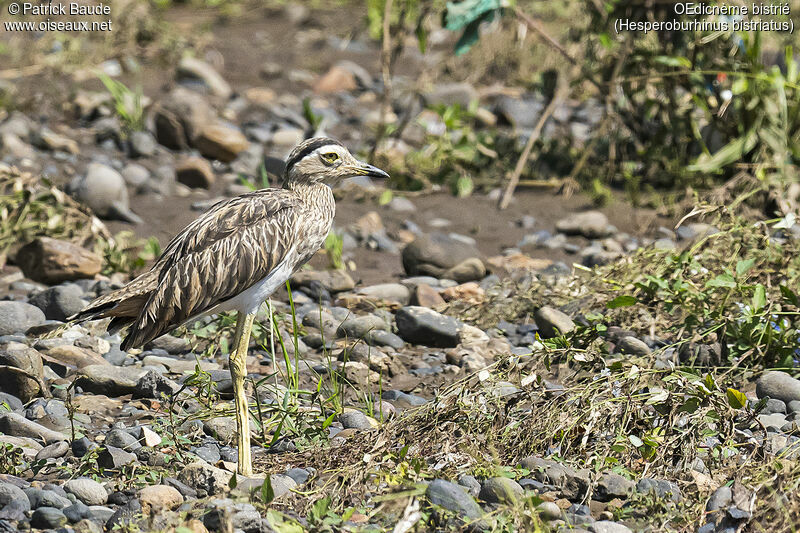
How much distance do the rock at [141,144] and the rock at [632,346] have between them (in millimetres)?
5330

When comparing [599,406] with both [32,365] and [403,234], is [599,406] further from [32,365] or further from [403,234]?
[403,234]

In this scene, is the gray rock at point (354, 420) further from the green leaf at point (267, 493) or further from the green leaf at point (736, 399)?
the green leaf at point (736, 399)

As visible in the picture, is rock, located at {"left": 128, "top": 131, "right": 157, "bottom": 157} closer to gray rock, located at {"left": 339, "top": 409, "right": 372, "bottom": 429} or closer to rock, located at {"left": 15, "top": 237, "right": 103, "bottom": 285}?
rock, located at {"left": 15, "top": 237, "right": 103, "bottom": 285}

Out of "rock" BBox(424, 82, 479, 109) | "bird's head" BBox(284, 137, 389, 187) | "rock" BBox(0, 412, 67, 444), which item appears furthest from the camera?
"rock" BBox(424, 82, 479, 109)

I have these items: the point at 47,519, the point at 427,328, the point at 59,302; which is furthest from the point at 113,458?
the point at 427,328

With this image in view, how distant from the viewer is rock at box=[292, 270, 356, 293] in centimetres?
682

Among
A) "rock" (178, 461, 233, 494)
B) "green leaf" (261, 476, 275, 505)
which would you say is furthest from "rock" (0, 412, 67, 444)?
"green leaf" (261, 476, 275, 505)

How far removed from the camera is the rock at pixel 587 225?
803 cm

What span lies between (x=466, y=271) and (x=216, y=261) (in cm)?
A: 275

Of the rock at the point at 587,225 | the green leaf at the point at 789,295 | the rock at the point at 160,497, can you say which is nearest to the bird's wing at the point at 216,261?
the rock at the point at 160,497

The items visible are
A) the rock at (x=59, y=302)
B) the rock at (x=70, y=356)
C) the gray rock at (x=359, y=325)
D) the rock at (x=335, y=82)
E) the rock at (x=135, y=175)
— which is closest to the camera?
the rock at (x=70, y=356)

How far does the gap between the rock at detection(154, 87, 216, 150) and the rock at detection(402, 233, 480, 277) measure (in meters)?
3.20

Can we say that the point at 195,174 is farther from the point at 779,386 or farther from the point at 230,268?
the point at 779,386

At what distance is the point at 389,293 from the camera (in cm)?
672
